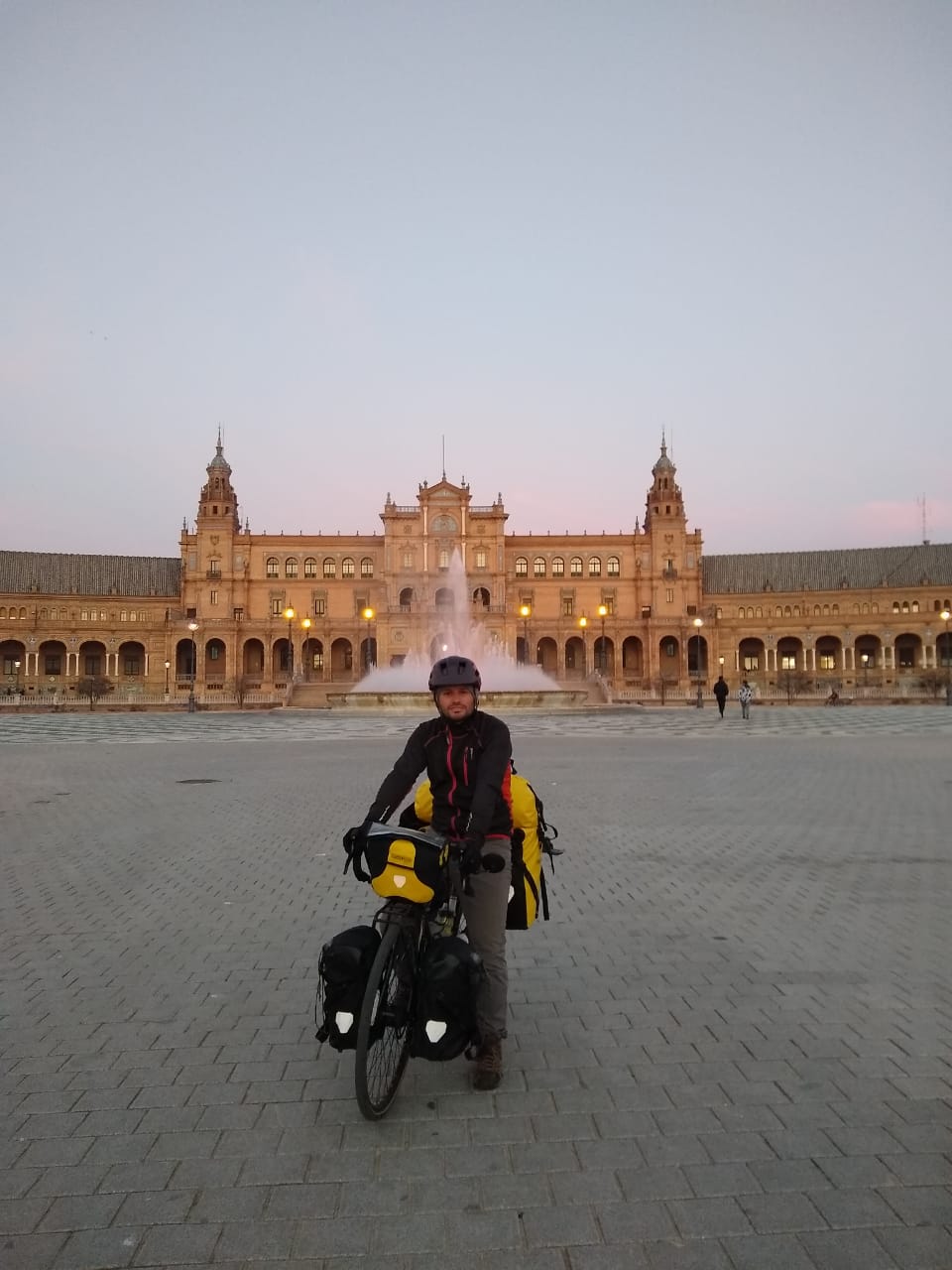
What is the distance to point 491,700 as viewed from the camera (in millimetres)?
40688

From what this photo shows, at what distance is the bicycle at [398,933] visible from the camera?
3693mm

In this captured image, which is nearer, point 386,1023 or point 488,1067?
point 386,1023

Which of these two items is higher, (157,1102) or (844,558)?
(844,558)

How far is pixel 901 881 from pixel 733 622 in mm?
86226

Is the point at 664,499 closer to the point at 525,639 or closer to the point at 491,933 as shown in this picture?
→ the point at 525,639

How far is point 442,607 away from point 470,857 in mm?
79278

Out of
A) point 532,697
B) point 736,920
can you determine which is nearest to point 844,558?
point 532,697

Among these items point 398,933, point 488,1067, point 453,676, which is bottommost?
point 488,1067

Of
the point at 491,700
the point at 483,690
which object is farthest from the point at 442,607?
the point at 491,700

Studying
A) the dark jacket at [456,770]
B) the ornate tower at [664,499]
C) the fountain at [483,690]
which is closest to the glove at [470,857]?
the dark jacket at [456,770]

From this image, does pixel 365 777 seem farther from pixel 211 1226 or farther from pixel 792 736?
pixel 792 736

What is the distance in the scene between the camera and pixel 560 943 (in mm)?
6273

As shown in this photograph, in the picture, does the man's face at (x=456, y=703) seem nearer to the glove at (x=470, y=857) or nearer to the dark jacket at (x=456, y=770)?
the dark jacket at (x=456, y=770)

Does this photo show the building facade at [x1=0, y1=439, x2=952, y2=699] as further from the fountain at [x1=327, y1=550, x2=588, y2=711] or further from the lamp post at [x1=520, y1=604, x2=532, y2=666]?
the fountain at [x1=327, y1=550, x2=588, y2=711]
